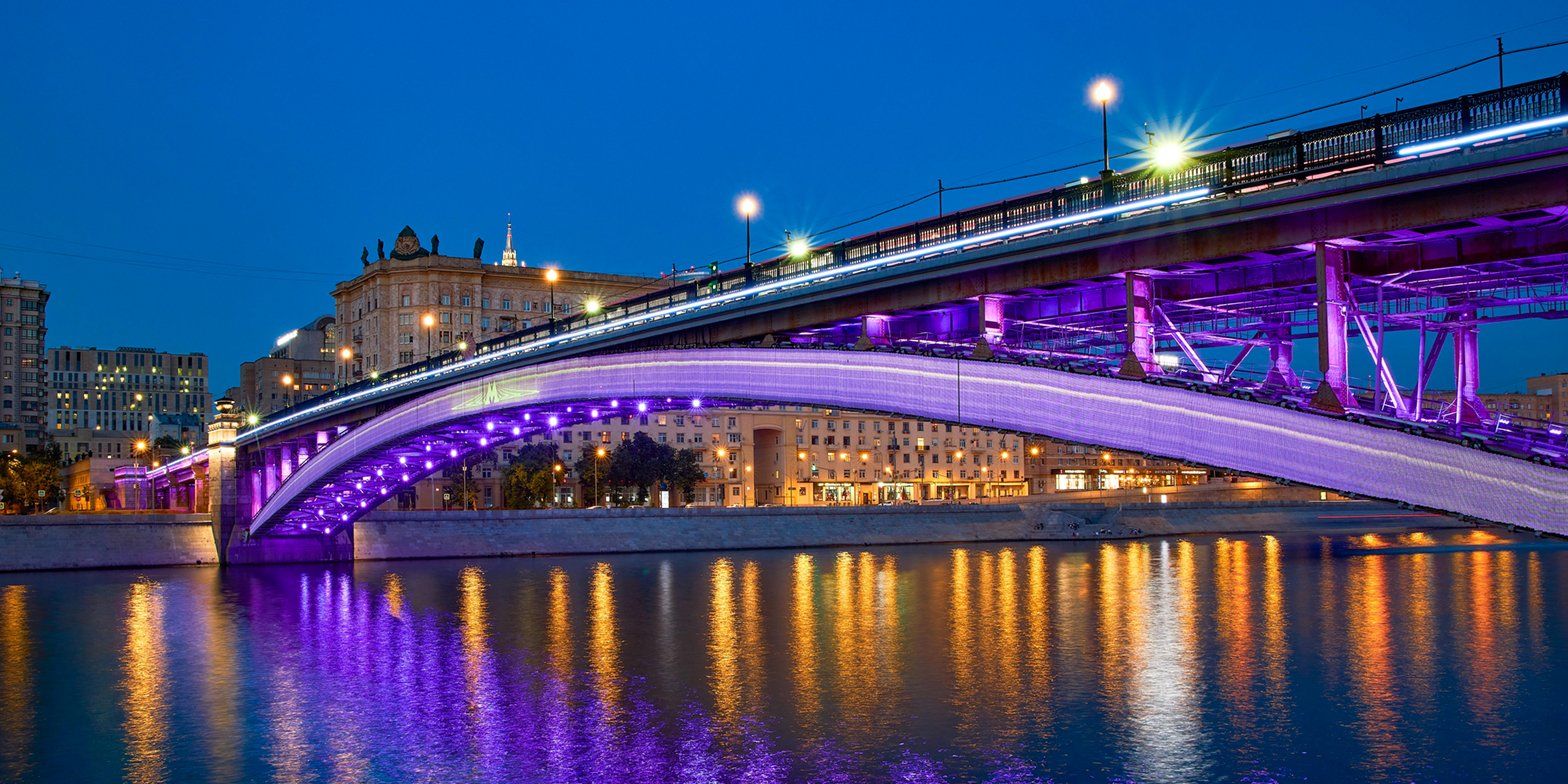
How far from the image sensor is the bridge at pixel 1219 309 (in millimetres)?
20359

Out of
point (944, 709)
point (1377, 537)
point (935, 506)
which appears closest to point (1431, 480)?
point (944, 709)

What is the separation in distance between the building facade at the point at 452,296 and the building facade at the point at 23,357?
258 ft

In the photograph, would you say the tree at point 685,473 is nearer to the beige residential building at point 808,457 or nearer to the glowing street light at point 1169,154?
the beige residential building at point 808,457

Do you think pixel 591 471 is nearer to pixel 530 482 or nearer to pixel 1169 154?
pixel 530 482

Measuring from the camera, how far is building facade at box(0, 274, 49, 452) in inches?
7141

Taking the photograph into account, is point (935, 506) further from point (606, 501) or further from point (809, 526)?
point (606, 501)

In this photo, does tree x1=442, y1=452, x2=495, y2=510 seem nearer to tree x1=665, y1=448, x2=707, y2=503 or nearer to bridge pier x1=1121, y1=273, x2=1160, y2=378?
tree x1=665, y1=448, x2=707, y2=503

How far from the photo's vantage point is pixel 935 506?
305ft

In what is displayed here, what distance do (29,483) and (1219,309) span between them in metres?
103

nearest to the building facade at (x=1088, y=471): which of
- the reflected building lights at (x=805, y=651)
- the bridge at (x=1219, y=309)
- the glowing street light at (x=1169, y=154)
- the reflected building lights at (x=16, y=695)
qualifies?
the reflected building lights at (x=805, y=651)

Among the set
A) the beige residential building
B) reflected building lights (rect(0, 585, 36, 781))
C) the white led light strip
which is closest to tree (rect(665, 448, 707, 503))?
the beige residential building

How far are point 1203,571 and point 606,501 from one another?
57.7m

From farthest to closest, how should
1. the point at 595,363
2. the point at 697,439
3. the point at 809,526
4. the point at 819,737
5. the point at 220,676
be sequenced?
the point at 697,439, the point at 809,526, the point at 595,363, the point at 220,676, the point at 819,737

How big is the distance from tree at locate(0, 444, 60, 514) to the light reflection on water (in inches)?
2148
